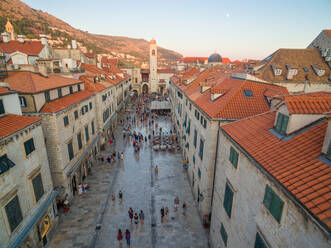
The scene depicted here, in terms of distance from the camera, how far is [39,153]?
13344 mm

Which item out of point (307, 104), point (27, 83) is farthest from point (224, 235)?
point (27, 83)

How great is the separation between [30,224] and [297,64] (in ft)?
124

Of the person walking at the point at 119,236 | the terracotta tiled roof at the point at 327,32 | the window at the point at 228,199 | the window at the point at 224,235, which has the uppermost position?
the terracotta tiled roof at the point at 327,32

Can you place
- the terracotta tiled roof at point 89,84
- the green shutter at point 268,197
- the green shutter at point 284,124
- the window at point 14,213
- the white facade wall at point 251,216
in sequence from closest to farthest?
the white facade wall at point 251,216, the green shutter at point 268,197, the green shutter at point 284,124, the window at point 14,213, the terracotta tiled roof at point 89,84

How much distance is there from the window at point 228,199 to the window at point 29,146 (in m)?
12.8

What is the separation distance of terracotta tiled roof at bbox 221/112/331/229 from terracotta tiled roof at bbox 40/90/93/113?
15.0m

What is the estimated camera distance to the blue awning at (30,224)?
10352mm

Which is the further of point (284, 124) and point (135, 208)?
point (135, 208)

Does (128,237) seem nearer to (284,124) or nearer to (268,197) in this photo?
(268,197)

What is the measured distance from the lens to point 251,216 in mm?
8305

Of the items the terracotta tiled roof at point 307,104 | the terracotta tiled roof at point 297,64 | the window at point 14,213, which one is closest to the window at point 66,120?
the window at point 14,213

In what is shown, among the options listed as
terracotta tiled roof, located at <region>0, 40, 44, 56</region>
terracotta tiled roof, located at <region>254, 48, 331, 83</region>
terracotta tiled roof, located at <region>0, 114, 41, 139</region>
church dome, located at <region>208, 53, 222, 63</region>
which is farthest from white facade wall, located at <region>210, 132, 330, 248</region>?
church dome, located at <region>208, 53, 222, 63</region>

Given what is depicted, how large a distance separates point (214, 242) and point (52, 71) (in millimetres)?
26676

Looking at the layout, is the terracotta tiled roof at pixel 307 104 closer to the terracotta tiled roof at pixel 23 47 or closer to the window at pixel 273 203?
the window at pixel 273 203
